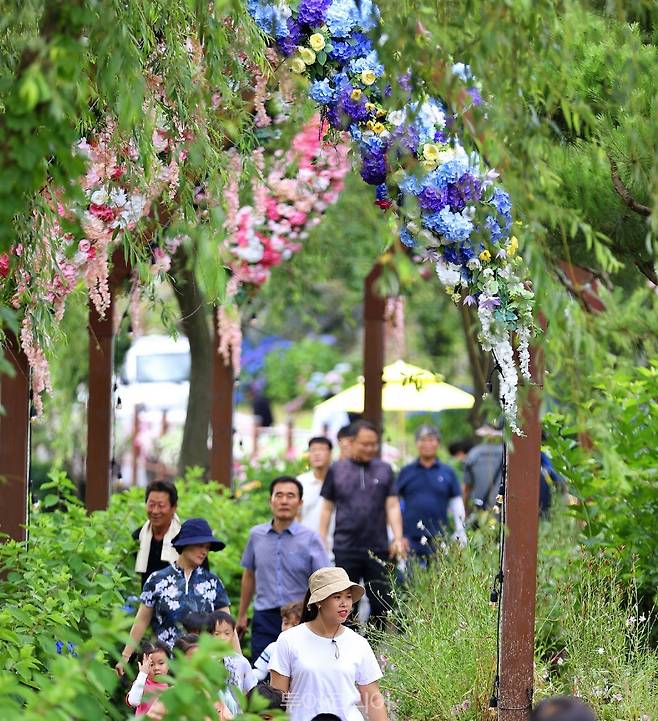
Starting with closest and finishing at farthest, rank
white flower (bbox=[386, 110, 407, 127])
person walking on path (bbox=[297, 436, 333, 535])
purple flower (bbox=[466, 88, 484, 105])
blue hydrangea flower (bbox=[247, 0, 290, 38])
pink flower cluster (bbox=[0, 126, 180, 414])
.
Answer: purple flower (bbox=[466, 88, 484, 105])
pink flower cluster (bbox=[0, 126, 180, 414])
white flower (bbox=[386, 110, 407, 127])
blue hydrangea flower (bbox=[247, 0, 290, 38])
person walking on path (bbox=[297, 436, 333, 535])

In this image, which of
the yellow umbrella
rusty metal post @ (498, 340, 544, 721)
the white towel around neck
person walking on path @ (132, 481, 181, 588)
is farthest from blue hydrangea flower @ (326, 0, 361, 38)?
the yellow umbrella

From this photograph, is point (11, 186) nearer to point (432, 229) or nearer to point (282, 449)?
point (432, 229)

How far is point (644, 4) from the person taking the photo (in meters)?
4.46

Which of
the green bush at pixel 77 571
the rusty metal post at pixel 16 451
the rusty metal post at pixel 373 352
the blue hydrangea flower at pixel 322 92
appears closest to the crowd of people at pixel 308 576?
the green bush at pixel 77 571

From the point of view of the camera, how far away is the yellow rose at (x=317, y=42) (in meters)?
6.08

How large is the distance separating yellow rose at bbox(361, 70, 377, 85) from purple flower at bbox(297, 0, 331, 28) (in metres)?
0.35

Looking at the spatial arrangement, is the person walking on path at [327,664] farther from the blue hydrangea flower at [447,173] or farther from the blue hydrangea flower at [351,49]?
the blue hydrangea flower at [351,49]

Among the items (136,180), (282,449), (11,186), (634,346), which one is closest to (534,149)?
(634,346)

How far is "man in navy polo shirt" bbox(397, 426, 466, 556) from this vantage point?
1084 centimetres

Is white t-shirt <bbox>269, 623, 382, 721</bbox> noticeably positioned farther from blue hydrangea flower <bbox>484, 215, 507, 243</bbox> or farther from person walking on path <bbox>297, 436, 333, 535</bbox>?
person walking on path <bbox>297, 436, 333, 535</bbox>

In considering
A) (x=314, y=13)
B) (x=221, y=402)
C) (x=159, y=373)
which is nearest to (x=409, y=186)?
(x=314, y=13)

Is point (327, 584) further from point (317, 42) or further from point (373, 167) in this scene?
point (317, 42)

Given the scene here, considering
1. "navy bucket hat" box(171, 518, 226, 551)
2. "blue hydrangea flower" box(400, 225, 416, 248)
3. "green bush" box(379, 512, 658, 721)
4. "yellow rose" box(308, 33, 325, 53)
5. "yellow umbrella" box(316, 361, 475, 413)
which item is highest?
"yellow rose" box(308, 33, 325, 53)

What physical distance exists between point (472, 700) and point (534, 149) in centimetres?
324
